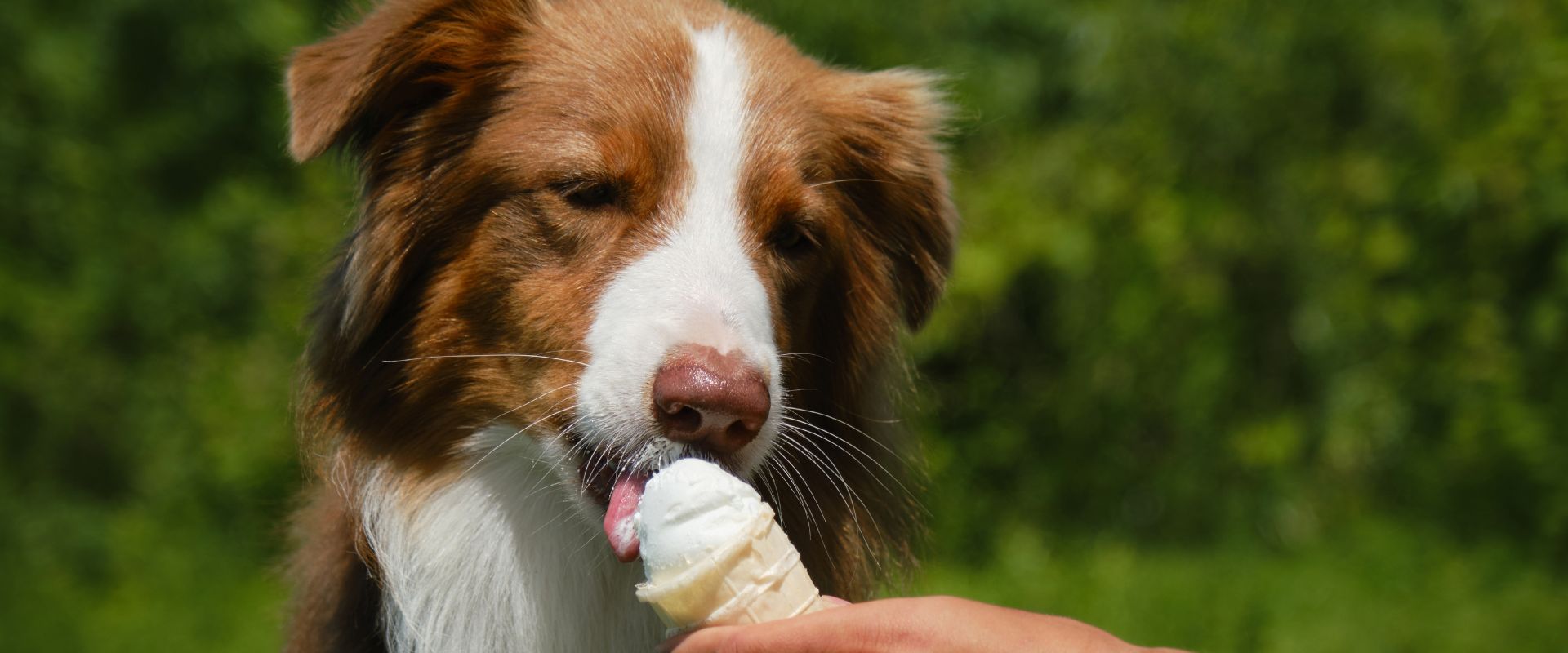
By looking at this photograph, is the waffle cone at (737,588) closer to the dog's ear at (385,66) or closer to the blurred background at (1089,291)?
the dog's ear at (385,66)

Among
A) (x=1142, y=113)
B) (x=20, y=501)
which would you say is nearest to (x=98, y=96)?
(x=20, y=501)

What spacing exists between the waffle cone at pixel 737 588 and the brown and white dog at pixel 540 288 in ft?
1.14

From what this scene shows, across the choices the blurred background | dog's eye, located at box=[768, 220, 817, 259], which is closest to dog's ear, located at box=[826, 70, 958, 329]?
dog's eye, located at box=[768, 220, 817, 259]

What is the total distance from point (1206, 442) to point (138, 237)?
6000 millimetres

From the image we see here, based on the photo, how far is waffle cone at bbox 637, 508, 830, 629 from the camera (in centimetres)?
250

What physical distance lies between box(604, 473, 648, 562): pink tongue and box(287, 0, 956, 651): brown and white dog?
Result: 0.07 m

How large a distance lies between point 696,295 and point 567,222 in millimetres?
414

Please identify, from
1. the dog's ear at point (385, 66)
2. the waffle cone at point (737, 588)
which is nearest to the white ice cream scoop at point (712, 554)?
the waffle cone at point (737, 588)

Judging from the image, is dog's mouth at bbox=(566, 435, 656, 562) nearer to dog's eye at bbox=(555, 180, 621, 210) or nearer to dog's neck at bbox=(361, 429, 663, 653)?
dog's neck at bbox=(361, 429, 663, 653)

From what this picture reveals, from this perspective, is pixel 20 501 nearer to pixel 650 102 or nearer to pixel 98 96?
pixel 98 96

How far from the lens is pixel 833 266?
138 inches

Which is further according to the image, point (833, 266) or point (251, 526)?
point (251, 526)

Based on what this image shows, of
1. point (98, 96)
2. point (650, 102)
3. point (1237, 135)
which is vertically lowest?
point (98, 96)

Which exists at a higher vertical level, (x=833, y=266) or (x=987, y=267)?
(x=833, y=266)
